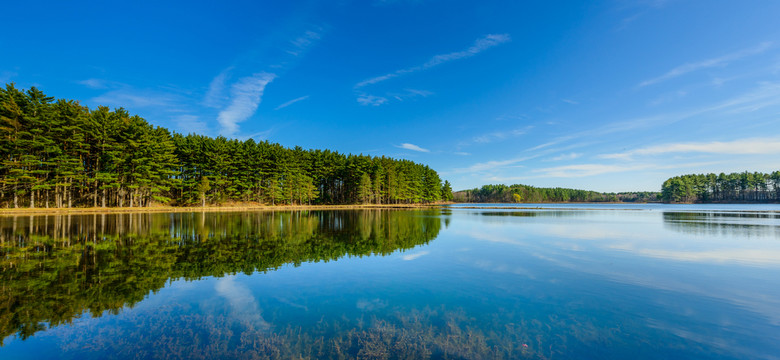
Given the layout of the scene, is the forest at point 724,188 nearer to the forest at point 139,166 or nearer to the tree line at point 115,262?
the forest at point 139,166

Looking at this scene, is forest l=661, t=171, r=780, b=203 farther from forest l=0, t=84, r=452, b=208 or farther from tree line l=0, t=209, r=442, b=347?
tree line l=0, t=209, r=442, b=347

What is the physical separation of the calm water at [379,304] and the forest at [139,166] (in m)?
37.1

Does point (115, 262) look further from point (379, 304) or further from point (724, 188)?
point (724, 188)

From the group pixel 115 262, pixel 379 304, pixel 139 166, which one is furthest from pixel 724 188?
pixel 139 166

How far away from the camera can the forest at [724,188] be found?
13775 cm

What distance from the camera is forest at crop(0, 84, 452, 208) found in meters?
38.0

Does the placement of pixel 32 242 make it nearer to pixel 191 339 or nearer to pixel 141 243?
pixel 141 243

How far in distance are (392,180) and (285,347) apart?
82271 millimetres

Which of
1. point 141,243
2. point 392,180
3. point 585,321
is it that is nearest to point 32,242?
point 141,243

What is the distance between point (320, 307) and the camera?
7.00 meters

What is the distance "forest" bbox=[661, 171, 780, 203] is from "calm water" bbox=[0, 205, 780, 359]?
581ft

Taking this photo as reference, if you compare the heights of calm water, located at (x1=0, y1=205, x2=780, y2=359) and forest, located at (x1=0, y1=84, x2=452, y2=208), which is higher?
forest, located at (x1=0, y1=84, x2=452, y2=208)

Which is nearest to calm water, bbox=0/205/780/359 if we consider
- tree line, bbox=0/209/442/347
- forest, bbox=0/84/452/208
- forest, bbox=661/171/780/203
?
tree line, bbox=0/209/442/347

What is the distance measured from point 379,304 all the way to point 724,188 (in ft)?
693
